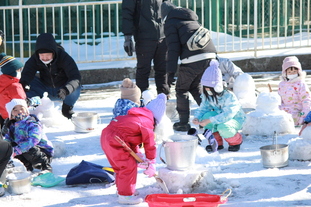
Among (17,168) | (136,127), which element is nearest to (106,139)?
(136,127)

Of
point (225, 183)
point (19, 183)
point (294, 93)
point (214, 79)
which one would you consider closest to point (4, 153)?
point (19, 183)

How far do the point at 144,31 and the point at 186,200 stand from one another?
4.77 meters

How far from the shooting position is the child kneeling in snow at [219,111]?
6902mm

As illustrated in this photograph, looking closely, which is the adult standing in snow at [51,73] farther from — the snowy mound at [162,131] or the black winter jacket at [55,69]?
the snowy mound at [162,131]

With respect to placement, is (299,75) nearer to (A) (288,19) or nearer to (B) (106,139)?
(B) (106,139)

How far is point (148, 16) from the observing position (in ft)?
31.3

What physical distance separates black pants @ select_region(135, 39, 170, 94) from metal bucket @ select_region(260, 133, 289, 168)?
11.7ft

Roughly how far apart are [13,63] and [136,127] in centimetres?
298

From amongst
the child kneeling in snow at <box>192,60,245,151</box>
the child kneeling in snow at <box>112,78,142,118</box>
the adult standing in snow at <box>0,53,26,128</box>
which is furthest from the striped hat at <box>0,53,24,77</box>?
the child kneeling in snow at <box>192,60,245,151</box>

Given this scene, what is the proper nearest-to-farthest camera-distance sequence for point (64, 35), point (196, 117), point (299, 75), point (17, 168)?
point (17, 168) → point (196, 117) → point (299, 75) → point (64, 35)

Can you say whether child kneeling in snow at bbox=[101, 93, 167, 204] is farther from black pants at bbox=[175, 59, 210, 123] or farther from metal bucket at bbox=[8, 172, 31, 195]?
black pants at bbox=[175, 59, 210, 123]

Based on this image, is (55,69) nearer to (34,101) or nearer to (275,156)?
(34,101)

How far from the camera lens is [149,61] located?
956 cm

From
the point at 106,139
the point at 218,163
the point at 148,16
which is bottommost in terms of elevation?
the point at 218,163
